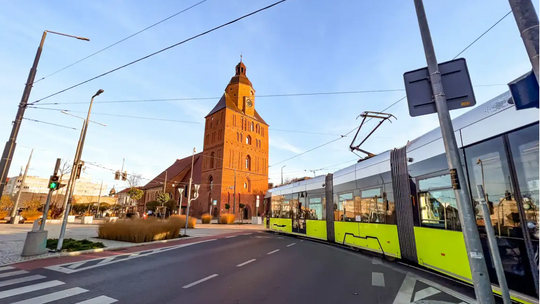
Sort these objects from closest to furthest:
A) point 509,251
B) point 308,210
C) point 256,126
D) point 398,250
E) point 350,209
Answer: point 509,251
point 398,250
point 350,209
point 308,210
point 256,126

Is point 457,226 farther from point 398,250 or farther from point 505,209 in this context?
point 398,250

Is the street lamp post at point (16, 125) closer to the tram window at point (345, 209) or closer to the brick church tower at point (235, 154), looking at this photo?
the tram window at point (345, 209)

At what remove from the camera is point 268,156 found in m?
51.7

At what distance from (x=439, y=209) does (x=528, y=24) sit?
420cm

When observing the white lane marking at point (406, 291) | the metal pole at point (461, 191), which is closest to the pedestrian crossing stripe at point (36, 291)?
the white lane marking at point (406, 291)

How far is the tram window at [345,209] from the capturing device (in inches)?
372

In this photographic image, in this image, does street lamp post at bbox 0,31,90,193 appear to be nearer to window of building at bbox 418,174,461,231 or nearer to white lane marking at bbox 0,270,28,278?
white lane marking at bbox 0,270,28,278

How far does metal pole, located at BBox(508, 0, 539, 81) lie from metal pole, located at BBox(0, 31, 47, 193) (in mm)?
11479

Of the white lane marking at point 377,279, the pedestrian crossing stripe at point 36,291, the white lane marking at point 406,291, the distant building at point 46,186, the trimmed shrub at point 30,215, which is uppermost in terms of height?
the distant building at point 46,186

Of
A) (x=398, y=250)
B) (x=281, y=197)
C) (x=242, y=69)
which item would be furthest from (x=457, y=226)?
(x=242, y=69)

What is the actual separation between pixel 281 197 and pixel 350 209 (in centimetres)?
711

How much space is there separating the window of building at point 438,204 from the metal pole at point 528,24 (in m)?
3.47

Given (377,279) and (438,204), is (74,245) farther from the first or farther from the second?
(438,204)

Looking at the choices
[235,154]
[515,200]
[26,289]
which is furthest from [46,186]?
[515,200]
